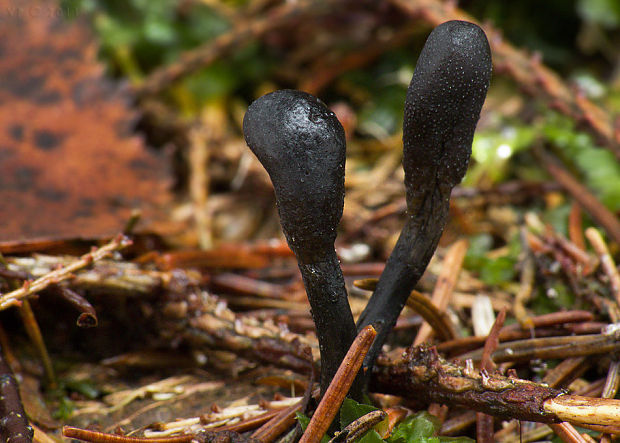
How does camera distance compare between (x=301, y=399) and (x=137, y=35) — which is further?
(x=137, y=35)

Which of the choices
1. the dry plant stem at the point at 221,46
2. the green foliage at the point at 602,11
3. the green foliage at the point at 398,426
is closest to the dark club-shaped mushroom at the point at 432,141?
the green foliage at the point at 398,426

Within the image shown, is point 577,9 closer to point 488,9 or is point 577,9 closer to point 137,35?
point 488,9

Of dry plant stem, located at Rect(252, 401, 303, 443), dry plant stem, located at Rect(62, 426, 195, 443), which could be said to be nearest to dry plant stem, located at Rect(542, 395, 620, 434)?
dry plant stem, located at Rect(252, 401, 303, 443)

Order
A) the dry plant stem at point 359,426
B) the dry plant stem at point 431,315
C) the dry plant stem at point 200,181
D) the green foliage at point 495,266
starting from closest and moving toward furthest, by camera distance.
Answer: the dry plant stem at point 359,426 → the dry plant stem at point 431,315 → the green foliage at point 495,266 → the dry plant stem at point 200,181

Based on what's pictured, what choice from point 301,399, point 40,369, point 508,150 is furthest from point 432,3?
point 40,369

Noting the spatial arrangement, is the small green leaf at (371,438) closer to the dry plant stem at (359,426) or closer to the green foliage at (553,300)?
the dry plant stem at (359,426)

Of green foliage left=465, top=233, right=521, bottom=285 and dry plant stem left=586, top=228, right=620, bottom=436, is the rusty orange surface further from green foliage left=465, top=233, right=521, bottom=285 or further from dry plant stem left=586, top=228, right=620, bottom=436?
dry plant stem left=586, top=228, right=620, bottom=436
